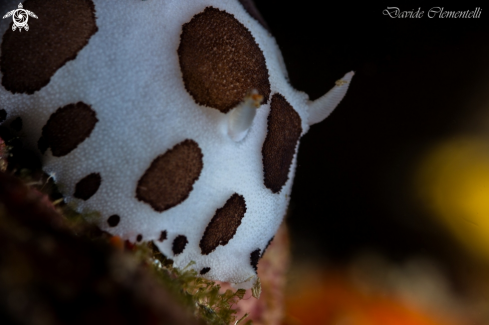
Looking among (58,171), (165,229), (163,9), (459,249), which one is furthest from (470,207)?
(58,171)

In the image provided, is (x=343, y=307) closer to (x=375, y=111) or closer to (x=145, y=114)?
(x=375, y=111)

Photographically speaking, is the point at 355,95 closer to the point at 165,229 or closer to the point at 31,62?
the point at 165,229

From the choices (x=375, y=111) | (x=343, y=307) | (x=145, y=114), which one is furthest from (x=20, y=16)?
(x=343, y=307)

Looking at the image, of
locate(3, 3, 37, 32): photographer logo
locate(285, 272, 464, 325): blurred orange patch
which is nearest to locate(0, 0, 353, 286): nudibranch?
locate(3, 3, 37, 32): photographer logo

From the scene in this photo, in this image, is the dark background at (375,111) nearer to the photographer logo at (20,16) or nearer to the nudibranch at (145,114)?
the nudibranch at (145,114)

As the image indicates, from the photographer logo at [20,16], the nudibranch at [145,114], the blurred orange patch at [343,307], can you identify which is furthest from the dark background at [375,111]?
the photographer logo at [20,16]

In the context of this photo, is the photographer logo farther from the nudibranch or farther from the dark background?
the dark background
